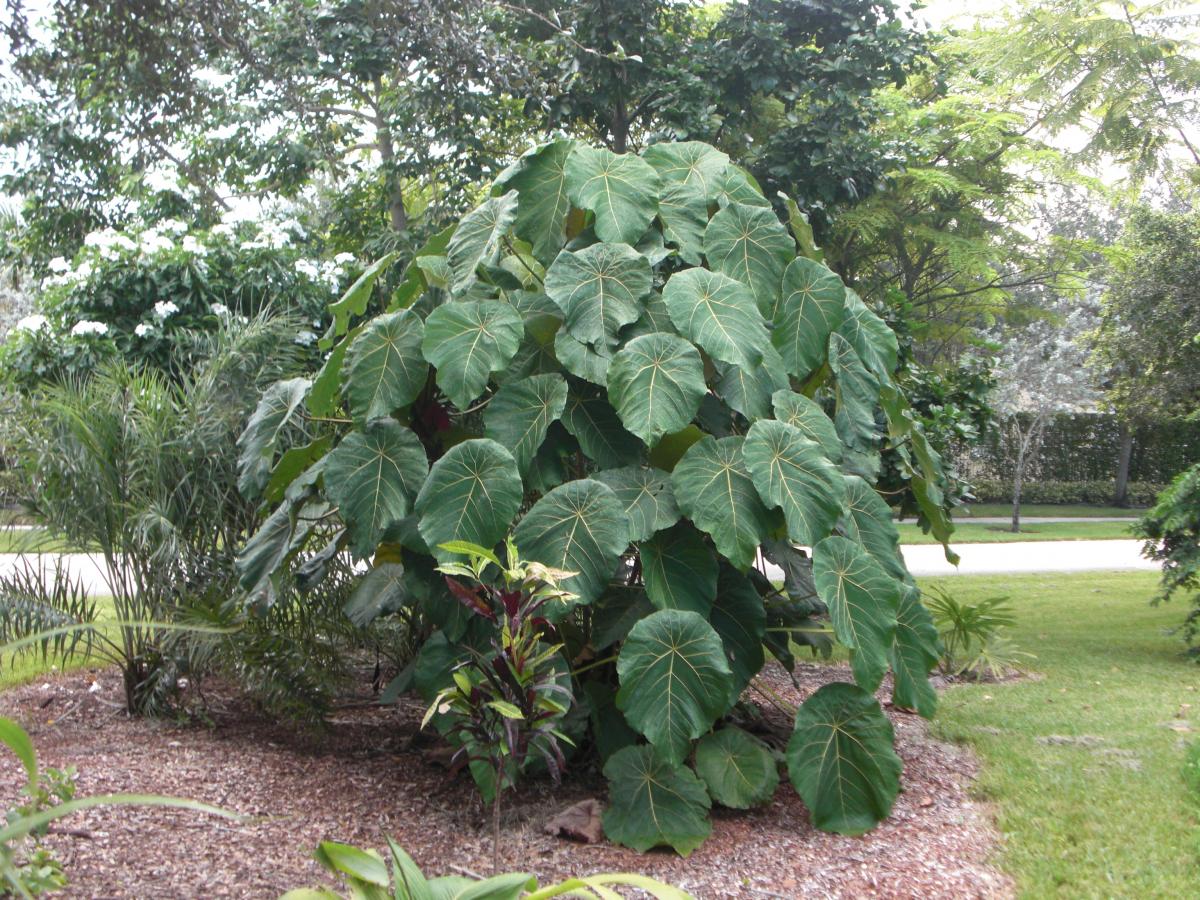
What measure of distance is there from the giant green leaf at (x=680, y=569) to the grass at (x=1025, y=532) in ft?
44.9

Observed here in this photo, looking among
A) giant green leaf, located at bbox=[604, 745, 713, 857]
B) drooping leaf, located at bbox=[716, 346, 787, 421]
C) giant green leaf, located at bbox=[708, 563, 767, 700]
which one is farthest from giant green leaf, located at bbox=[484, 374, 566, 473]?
giant green leaf, located at bbox=[604, 745, 713, 857]

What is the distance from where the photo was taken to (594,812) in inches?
157

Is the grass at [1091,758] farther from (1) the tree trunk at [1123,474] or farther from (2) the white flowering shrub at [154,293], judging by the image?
(1) the tree trunk at [1123,474]

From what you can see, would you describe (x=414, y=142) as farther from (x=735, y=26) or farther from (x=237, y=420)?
(x=237, y=420)

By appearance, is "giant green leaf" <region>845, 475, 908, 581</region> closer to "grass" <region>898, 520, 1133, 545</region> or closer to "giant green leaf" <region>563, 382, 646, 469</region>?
"giant green leaf" <region>563, 382, 646, 469</region>

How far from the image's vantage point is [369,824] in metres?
3.86

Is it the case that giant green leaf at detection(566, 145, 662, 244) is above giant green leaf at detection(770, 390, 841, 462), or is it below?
above

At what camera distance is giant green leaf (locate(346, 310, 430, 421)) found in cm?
431

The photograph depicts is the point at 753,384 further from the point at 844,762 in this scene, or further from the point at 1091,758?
the point at 1091,758

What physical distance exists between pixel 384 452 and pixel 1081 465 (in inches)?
1069

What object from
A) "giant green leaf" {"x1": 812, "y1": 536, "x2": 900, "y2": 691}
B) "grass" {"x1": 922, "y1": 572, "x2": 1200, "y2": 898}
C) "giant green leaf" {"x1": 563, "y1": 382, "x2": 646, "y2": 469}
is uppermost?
"giant green leaf" {"x1": 563, "y1": 382, "x2": 646, "y2": 469}

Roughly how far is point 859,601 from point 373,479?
6.19 feet

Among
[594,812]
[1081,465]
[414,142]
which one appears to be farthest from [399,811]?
[1081,465]

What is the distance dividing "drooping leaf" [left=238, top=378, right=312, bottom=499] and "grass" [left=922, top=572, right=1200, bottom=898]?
3241 mm
